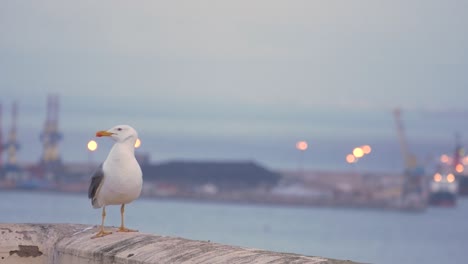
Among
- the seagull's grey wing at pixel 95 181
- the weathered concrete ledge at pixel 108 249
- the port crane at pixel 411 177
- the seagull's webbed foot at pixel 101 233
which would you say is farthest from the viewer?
the port crane at pixel 411 177

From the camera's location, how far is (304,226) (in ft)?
265

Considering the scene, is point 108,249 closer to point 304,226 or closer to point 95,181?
point 95,181

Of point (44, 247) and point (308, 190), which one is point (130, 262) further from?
point (308, 190)

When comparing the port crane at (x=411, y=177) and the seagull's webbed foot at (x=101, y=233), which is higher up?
the port crane at (x=411, y=177)

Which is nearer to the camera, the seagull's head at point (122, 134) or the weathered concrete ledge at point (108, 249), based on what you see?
the weathered concrete ledge at point (108, 249)

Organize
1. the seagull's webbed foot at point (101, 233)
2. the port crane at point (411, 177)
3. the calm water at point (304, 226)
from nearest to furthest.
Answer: the seagull's webbed foot at point (101, 233) < the calm water at point (304, 226) < the port crane at point (411, 177)

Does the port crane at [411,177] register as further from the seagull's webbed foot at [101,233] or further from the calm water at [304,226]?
the seagull's webbed foot at [101,233]

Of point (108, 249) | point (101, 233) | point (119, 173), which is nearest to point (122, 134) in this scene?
point (119, 173)

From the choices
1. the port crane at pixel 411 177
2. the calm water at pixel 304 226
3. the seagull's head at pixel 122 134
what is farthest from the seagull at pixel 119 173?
the port crane at pixel 411 177

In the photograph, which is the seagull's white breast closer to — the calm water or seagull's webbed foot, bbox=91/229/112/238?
seagull's webbed foot, bbox=91/229/112/238

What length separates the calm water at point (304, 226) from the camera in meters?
55.3

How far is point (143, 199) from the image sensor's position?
4449 inches

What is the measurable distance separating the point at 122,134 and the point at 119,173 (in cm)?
19

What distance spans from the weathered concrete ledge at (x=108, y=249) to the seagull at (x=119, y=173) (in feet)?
0.53
